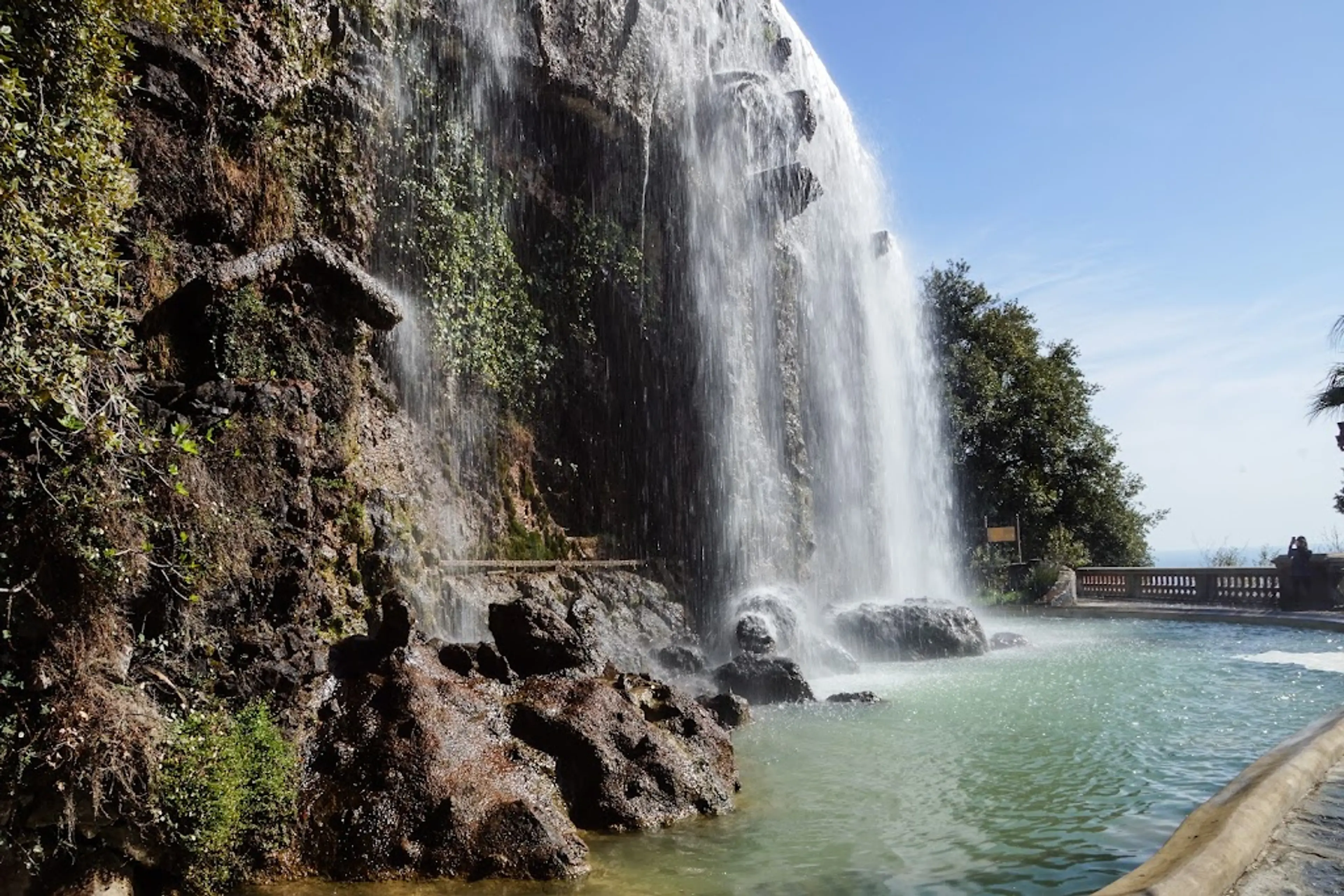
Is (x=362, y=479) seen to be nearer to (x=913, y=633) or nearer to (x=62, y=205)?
(x=62, y=205)

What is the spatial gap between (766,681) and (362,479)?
18.2 ft

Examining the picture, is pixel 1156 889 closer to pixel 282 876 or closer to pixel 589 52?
pixel 282 876

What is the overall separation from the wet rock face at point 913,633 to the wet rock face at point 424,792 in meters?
10.9

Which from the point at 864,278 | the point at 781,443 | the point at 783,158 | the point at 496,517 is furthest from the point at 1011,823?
the point at 864,278

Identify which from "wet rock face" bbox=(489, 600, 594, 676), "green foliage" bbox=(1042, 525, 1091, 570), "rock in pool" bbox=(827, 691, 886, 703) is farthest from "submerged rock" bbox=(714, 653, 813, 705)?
"green foliage" bbox=(1042, 525, 1091, 570)

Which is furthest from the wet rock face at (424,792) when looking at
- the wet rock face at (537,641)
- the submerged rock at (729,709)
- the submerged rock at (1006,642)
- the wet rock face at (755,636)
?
the submerged rock at (1006,642)

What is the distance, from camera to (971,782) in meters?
8.08

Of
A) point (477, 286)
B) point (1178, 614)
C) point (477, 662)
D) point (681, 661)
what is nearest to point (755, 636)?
point (681, 661)

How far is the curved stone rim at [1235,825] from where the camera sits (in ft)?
14.5

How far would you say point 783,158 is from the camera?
74.4 ft

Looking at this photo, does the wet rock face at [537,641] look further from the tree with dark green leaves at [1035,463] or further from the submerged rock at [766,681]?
the tree with dark green leaves at [1035,463]

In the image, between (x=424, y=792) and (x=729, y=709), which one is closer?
(x=424, y=792)

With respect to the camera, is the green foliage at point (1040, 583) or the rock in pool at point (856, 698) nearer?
the rock in pool at point (856, 698)

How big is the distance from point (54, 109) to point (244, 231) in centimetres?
326
